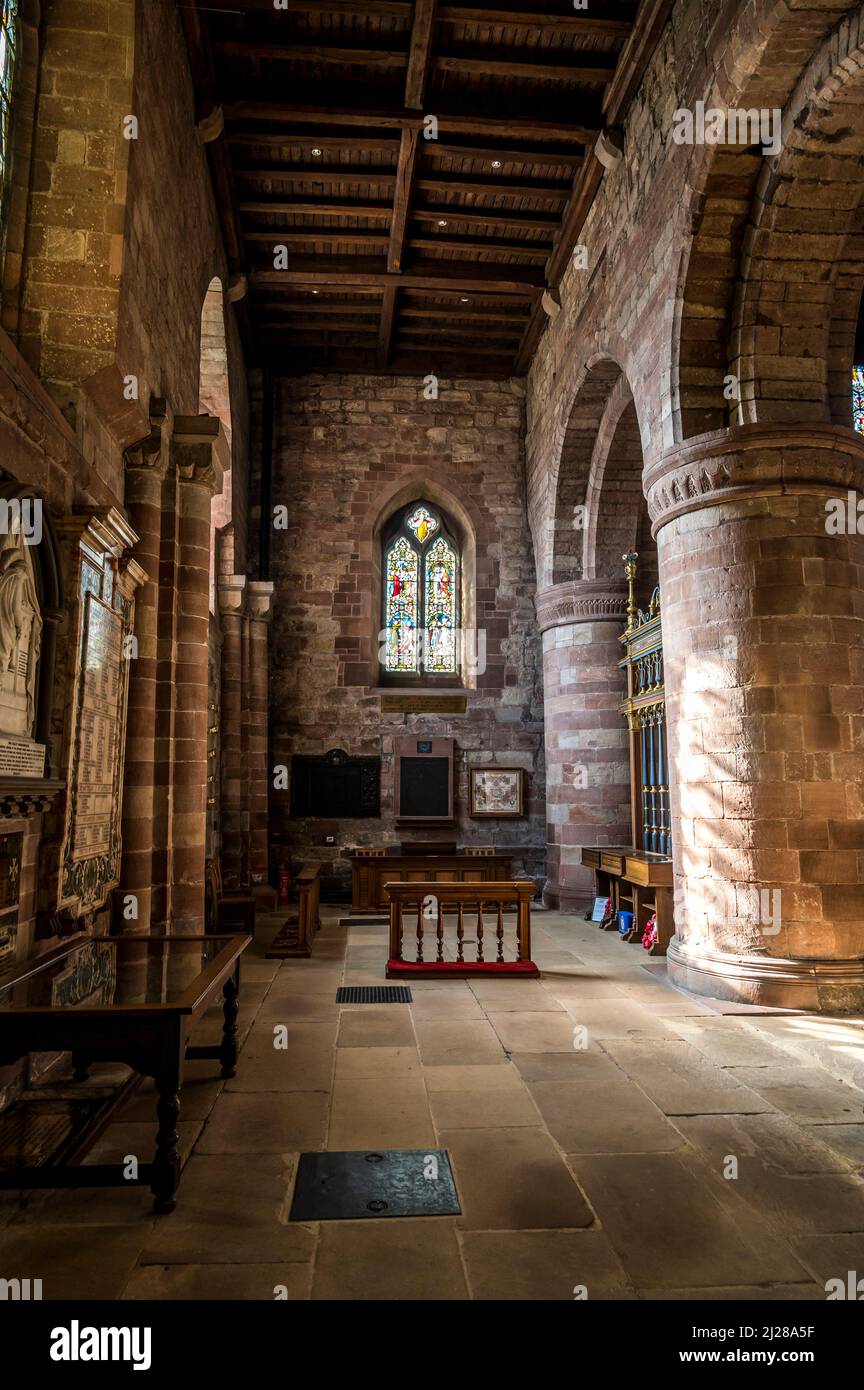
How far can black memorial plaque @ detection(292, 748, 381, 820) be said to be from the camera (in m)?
12.0

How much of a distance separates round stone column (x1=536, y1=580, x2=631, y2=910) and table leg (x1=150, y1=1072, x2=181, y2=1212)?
26.4ft

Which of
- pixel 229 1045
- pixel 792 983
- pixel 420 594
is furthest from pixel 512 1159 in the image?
pixel 420 594

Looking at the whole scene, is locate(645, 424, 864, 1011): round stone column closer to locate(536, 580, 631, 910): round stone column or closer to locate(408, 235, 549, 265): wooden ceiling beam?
locate(536, 580, 631, 910): round stone column

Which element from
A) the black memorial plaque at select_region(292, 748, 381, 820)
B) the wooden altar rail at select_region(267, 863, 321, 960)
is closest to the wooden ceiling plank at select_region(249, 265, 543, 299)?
the black memorial plaque at select_region(292, 748, 381, 820)

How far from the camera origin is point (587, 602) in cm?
1090

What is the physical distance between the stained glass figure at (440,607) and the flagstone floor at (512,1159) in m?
7.61

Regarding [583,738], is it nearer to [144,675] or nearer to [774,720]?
[774,720]

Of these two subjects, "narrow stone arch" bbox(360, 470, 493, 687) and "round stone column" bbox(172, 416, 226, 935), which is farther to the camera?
"narrow stone arch" bbox(360, 470, 493, 687)

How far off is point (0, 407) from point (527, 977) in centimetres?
533

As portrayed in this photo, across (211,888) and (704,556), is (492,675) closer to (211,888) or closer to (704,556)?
(211,888)

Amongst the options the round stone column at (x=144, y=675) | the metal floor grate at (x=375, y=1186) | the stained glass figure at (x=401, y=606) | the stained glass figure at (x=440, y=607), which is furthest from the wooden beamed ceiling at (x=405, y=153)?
the metal floor grate at (x=375, y=1186)

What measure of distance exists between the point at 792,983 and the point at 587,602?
6.06 m

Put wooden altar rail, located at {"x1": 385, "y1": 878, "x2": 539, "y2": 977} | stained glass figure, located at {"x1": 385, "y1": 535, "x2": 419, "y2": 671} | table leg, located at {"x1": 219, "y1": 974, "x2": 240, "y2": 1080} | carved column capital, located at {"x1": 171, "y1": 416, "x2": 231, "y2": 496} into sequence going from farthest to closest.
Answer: stained glass figure, located at {"x1": 385, "y1": 535, "x2": 419, "y2": 671} → wooden altar rail, located at {"x1": 385, "y1": 878, "x2": 539, "y2": 977} → carved column capital, located at {"x1": 171, "y1": 416, "x2": 231, "y2": 496} → table leg, located at {"x1": 219, "y1": 974, "x2": 240, "y2": 1080}
